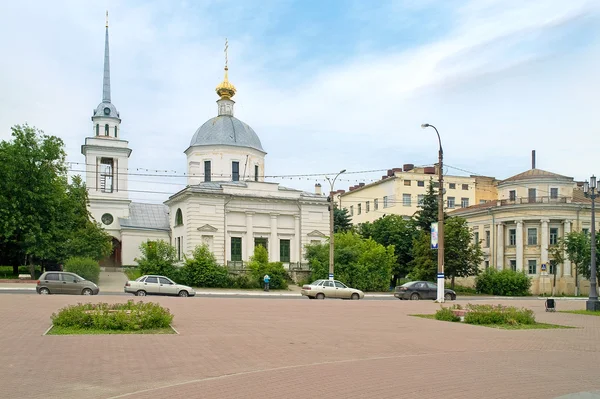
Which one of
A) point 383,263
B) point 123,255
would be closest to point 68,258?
point 123,255

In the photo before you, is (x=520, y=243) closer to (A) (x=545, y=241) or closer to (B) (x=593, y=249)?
(A) (x=545, y=241)

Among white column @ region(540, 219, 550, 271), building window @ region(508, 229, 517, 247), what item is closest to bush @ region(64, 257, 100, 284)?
building window @ region(508, 229, 517, 247)

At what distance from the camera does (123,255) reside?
63.7m

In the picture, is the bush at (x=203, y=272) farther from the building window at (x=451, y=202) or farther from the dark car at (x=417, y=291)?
the building window at (x=451, y=202)

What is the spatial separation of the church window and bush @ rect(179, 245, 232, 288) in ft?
70.2

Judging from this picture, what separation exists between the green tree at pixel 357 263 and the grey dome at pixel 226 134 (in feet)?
54.4

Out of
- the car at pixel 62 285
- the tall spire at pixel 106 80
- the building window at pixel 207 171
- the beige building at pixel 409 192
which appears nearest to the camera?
the car at pixel 62 285

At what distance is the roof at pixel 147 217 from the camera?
6538 centimetres

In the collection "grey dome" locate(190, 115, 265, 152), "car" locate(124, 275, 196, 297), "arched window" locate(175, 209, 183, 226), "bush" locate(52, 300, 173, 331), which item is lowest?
"car" locate(124, 275, 196, 297)

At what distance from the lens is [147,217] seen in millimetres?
68062

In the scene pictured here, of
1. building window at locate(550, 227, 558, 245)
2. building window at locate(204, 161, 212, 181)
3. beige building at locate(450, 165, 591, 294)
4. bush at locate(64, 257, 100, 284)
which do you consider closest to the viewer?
bush at locate(64, 257, 100, 284)

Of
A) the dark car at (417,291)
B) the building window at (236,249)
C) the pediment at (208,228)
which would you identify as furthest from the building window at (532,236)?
the pediment at (208,228)

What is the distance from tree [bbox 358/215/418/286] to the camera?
60.7m

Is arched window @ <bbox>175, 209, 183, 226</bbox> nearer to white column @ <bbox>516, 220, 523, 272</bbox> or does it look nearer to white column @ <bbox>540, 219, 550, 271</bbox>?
white column @ <bbox>516, 220, 523, 272</bbox>
